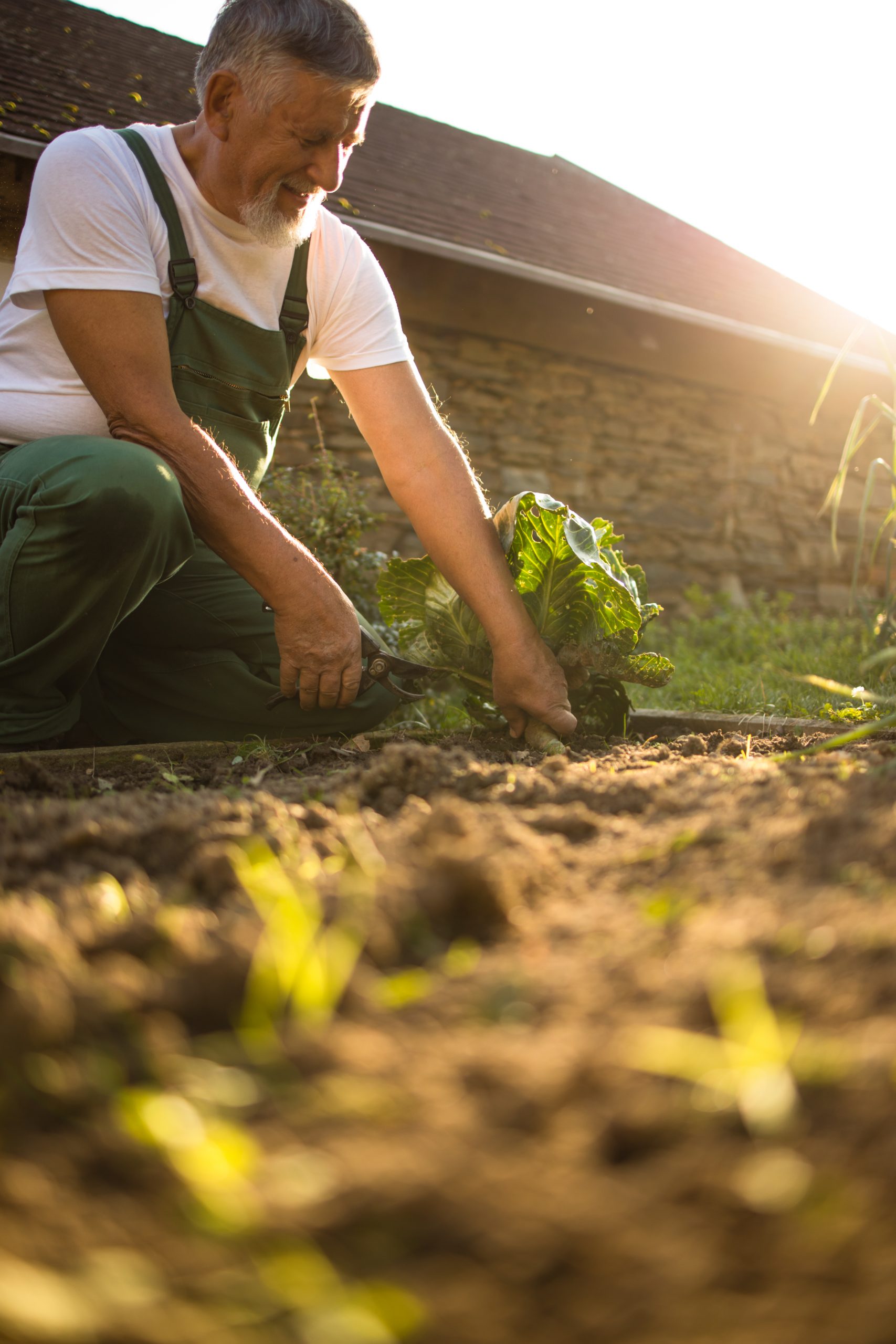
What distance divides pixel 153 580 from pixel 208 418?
0.60 meters

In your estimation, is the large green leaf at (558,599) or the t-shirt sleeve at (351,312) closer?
the large green leaf at (558,599)

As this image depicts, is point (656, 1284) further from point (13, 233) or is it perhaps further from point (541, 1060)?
point (13, 233)

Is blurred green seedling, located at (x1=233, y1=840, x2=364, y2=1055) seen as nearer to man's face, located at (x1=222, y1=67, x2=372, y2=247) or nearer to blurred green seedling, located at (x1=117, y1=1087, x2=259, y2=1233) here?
blurred green seedling, located at (x1=117, y1=1087, x2=259, y2=1233)

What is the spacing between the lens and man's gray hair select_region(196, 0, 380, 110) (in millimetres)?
2436

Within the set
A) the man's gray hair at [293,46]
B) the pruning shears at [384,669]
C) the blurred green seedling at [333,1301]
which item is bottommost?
the pruning shears at [384,669]

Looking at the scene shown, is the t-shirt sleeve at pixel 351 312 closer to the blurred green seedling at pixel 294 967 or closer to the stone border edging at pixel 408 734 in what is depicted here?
the stone border edging at pixel 408 734

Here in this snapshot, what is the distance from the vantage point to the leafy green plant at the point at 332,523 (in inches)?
196

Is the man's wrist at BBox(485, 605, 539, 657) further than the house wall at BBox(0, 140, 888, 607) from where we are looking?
No

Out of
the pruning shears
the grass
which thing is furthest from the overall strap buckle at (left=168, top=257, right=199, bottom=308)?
the grass

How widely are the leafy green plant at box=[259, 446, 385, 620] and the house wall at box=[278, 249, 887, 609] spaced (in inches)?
36.9

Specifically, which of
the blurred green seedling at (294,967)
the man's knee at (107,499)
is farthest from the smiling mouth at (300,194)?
the blurred green seedling at (294,967)

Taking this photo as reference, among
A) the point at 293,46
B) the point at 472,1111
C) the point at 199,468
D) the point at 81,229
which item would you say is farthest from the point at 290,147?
the point at 472,1111

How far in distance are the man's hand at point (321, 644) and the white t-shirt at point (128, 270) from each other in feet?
2.78

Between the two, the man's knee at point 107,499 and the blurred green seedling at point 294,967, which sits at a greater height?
the blurred green seedling at point 294,967
